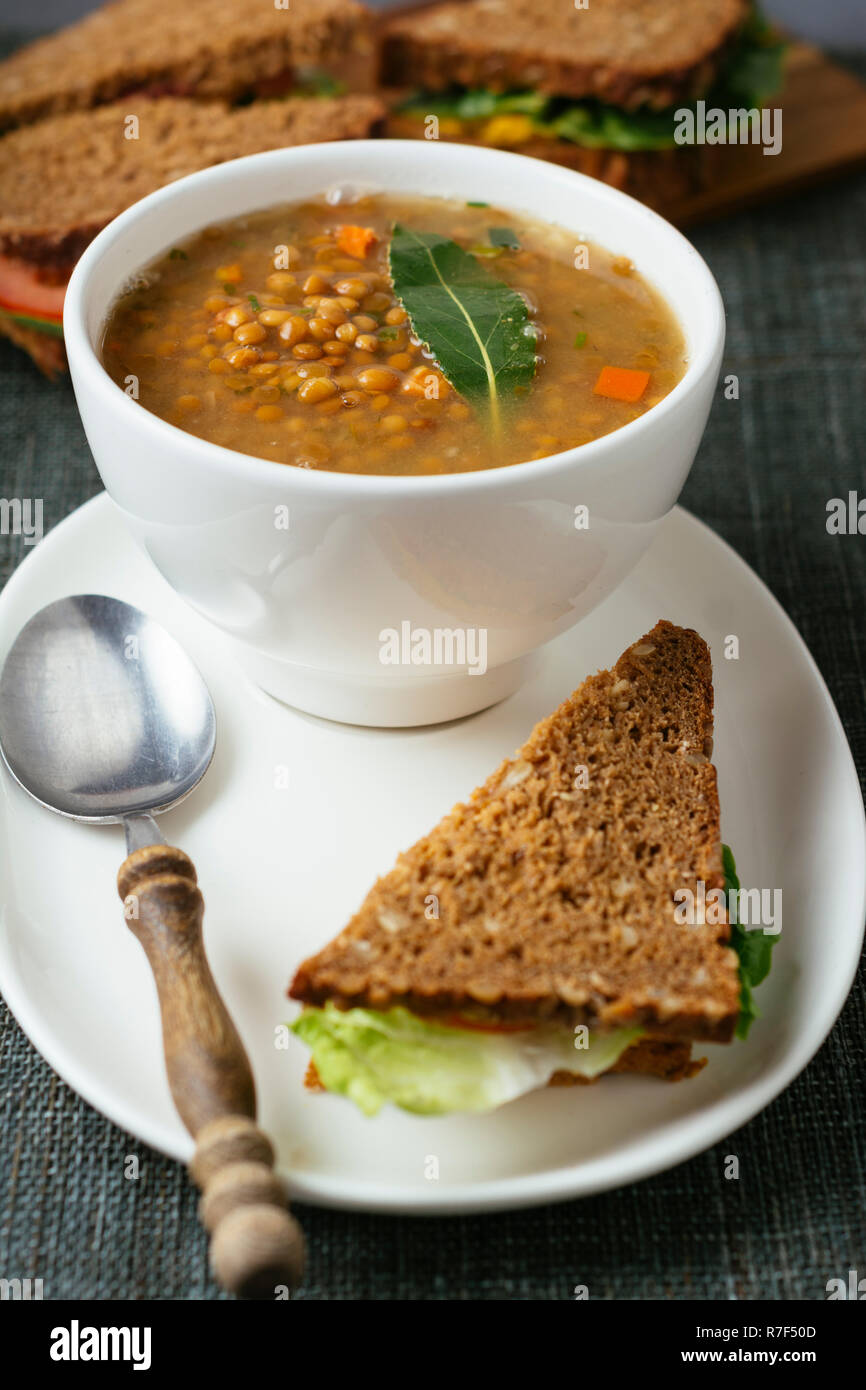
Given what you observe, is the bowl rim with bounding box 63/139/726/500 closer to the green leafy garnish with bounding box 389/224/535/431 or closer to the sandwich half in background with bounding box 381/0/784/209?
the green leafy garnish with bounding box 389/224/535/431

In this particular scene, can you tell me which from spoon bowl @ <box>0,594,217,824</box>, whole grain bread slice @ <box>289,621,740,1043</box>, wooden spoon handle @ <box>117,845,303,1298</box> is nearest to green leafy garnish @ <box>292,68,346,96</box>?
spoon bowl @ <box>0,594,217,824</box>

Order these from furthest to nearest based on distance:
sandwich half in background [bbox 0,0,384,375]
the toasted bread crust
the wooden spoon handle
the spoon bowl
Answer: the toasted bread crust
sandwich half in background [bbox 0,0,384,375]
the spoon bowl
the wooden spoon handle

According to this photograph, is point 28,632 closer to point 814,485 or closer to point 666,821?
point 666,821

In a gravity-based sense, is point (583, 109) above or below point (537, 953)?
above

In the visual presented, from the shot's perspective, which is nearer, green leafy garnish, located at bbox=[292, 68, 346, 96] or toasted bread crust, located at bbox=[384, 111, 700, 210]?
toasted bread crust, located at bbox=[384, 111, 700, 210]

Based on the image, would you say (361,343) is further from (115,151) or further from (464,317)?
(115,151)

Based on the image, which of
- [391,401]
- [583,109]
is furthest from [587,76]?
[391,401]
